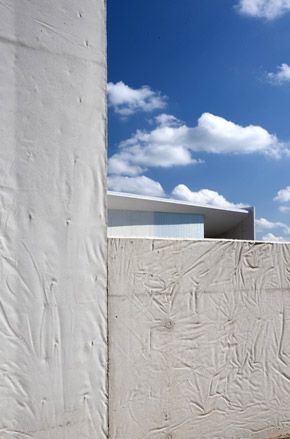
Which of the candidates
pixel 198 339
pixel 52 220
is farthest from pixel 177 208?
pixel 52 220

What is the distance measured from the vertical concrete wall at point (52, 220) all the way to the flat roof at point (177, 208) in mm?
13498

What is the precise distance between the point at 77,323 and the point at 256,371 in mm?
1318

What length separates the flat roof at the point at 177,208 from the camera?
17.8 m

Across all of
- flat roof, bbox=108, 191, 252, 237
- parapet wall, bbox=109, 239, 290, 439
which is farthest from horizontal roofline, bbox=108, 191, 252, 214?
parapet wall, bbox=109, 239, 290, 439

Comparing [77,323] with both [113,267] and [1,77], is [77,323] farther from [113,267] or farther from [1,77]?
[1,77]

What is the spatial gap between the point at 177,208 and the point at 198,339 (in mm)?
18495

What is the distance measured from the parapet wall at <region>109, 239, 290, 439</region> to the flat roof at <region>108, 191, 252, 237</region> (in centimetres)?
1312

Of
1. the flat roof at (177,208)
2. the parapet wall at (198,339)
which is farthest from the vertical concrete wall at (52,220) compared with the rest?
the flat roof at (177,208)

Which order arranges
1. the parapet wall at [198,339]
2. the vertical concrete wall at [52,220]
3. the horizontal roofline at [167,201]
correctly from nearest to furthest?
the vertical concrete wall at [52,220], the parapet wall at [198,339], the horizontal roofline at [167,201]

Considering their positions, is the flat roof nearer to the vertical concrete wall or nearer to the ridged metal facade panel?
the ridged metal facade panel

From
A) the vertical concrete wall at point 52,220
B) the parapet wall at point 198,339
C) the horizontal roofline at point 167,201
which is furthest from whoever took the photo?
the horizontal roofline at point 167,201

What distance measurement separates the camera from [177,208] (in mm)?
21078

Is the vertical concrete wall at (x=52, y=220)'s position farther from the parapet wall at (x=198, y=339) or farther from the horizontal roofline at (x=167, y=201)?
the horizontal roofline at (x=167, y=201)

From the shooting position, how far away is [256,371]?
291 centimetres
